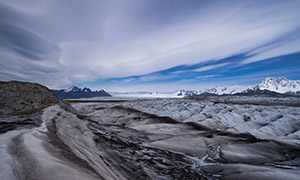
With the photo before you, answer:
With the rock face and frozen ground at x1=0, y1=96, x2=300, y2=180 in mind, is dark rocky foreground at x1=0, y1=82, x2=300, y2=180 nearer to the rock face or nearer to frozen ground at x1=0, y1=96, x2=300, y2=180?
frozen ground at x1=0, y1=96, x2=300, y2=180

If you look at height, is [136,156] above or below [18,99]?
below

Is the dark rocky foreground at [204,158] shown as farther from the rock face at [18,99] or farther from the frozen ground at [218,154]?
the rock face at [18,99]

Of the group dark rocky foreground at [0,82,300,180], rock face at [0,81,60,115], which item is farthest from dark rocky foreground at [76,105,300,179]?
rock face at [0,81,60,115]

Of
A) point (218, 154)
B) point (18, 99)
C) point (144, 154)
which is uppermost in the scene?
point (18, 99)

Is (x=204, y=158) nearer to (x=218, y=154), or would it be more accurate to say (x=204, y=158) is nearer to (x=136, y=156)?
(x=218, y=154)

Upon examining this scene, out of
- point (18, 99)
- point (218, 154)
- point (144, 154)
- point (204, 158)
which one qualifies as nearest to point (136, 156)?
point (144, 154)

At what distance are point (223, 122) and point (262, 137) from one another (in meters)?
2.89

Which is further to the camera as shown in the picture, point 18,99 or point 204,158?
point 18,99

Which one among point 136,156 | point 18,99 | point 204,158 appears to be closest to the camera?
point 136,156

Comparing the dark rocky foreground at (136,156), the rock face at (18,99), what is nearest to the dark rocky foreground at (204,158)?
the dark rocky foreground at (136,156)

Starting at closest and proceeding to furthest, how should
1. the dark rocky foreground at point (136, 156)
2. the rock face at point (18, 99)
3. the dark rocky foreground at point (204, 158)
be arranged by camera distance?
the dark rocky foreground at point (136, 156)
the dark rocky foreground at point (204, 158)
the rock face at point (18, 99)

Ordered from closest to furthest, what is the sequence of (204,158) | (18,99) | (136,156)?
(136,156), (204,158), (18,99)

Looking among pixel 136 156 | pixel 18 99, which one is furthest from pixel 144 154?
pixel 18 99

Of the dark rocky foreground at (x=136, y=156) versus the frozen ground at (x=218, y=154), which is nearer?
the dark rocky foreground at (x=136, y=156)
